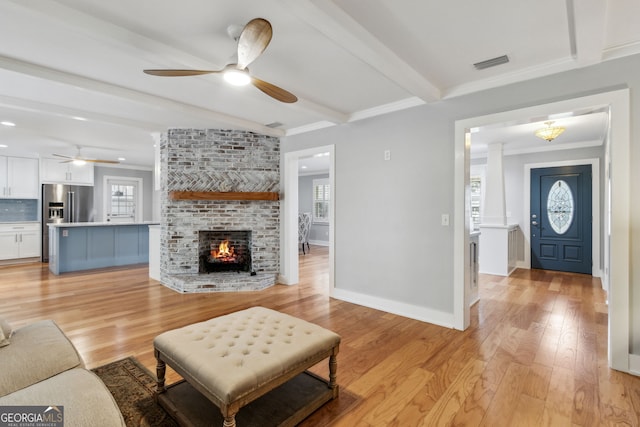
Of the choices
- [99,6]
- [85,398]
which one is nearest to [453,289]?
[85,398]

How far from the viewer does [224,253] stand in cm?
520

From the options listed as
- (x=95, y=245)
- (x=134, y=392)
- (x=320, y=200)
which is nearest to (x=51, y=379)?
(x=134, y=392)

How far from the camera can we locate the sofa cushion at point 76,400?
116cm

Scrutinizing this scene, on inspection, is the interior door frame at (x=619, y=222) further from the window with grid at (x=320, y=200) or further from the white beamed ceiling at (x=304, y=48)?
the window with grid at (x=320, y=200)

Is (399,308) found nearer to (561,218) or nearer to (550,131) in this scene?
(550,131)

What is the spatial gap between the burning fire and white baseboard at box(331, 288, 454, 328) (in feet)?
6.36

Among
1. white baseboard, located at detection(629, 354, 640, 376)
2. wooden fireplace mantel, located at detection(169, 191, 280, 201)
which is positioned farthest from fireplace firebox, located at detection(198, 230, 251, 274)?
white baseboard, located at detection(629, 354, 640, 376)

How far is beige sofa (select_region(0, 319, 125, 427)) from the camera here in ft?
3.94

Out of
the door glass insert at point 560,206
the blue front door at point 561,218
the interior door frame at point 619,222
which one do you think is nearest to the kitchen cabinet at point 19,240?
the interior door frame at point 619,222

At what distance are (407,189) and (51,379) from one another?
3.32m

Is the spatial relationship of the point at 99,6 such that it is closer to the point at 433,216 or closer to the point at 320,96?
the point at 320,96

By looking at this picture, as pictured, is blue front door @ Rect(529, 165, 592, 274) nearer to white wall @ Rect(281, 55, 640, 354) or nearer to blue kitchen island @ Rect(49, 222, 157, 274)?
white wall @ Rect(281, 55, 640, 354)

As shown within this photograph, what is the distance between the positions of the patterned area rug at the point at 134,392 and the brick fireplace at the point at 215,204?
224cm

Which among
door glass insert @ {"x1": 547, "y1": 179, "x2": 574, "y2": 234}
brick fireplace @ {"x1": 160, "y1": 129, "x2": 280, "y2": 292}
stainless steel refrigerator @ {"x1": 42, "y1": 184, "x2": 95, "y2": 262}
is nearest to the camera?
brick fireplace @ {"x1": 160, "y1": 129, "x2": 280, "y2": 292}
